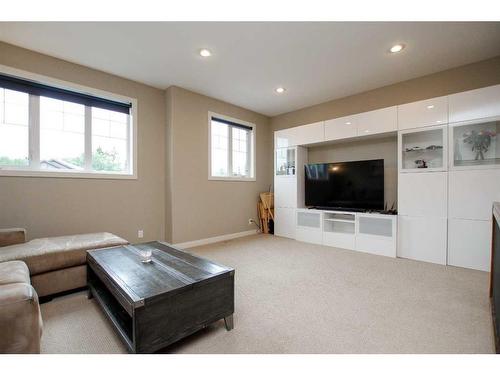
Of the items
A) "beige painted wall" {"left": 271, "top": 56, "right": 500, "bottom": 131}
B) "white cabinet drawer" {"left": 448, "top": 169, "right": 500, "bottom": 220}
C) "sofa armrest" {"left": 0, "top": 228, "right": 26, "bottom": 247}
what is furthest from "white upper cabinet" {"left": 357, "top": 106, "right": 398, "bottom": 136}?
"sofa armrest" {"left": 0, "top": 228, "right": 26, "bottom": 247}

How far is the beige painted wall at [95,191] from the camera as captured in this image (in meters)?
2.61

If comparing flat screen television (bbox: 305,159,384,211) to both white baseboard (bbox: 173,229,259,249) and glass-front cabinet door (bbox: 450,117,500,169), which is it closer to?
glass-front cabinet door (bbox: 450,117,500,169)

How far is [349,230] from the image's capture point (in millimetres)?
3729

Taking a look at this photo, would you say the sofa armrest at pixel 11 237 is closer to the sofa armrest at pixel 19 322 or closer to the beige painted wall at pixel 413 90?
the sofa armrest at pixel 19 322

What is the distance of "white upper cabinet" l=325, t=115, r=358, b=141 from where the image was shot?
3678 millimetres

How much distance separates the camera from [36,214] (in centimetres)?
269

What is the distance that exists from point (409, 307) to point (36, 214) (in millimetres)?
3955

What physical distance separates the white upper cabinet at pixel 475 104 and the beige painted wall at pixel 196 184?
328 centimetres

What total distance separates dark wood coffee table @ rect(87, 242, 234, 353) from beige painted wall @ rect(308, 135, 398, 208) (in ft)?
10.5

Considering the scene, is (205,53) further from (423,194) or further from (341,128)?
(423,194)

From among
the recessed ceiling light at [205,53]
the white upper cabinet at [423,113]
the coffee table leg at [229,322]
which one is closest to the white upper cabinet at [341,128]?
the white upper cabinet at [423,113]

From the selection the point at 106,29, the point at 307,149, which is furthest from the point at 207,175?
the point at 106,29
